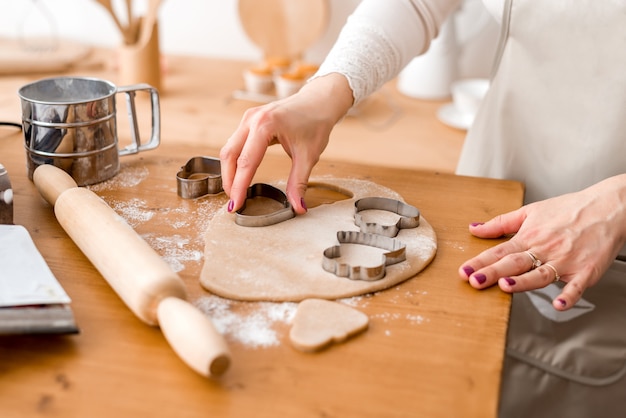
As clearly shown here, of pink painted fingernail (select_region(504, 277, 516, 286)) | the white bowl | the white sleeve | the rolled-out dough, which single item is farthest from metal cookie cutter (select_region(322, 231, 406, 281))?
the white bowl

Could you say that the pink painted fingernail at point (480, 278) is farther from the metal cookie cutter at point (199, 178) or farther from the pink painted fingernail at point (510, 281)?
the metal cookie cutter at point (199, 178)

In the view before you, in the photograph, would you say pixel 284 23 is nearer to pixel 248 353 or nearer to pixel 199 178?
pixel 199 178

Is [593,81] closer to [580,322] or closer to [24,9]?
[580,322]

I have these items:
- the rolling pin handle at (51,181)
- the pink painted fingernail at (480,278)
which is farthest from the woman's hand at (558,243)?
the rolling pin handle at (51,181)

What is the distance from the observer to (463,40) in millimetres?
1725

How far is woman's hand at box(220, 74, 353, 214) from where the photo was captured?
0.86 metres

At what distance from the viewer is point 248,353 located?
62 cm

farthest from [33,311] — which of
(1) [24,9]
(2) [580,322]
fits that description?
(1) [24,9]

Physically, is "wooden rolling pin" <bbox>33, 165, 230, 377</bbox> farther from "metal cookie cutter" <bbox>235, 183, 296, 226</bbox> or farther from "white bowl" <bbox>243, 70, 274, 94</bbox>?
"white bowl" <bbox>243, 70, 274, 94</bbox>

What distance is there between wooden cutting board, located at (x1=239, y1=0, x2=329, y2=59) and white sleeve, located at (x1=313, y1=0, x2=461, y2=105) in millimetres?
663

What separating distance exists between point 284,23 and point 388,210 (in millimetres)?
1002

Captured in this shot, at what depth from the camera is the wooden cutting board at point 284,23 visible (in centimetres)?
176

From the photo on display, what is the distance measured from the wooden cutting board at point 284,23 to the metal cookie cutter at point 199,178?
87 cm

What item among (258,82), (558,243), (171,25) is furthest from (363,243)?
(171,25)
